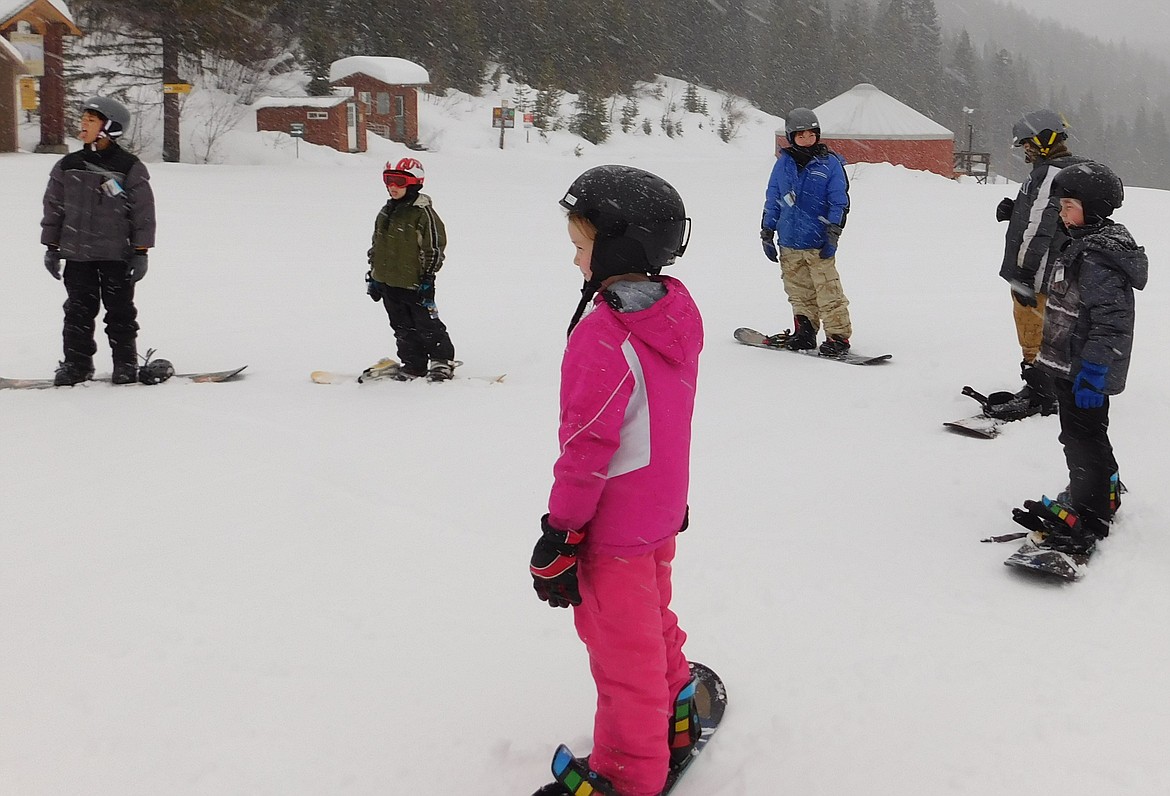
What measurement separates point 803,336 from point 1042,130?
270cm

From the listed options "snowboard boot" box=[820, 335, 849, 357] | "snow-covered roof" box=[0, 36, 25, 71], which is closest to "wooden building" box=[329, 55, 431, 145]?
"snow-covered roof" box=[0, 36, 25, 71]

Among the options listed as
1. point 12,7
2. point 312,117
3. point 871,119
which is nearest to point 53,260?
point 12,7

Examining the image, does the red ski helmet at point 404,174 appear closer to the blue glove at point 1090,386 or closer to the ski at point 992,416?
the ski at point 992,416

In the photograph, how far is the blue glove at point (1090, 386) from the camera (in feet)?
12.2

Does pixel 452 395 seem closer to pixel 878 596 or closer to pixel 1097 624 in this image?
pixel 878 596

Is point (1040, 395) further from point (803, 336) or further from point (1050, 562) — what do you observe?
point (1050, 562)

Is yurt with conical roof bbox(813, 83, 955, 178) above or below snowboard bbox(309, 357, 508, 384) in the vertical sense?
above

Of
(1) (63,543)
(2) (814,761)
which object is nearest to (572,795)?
(2) (814,761)

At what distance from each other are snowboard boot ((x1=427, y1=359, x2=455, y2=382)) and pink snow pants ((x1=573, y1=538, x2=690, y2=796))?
4.57 m

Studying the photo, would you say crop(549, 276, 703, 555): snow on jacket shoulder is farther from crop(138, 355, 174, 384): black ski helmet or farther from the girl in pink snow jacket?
crop(138, 355, 174, 384): black ski helmet

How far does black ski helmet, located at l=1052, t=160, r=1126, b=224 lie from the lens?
12.3 feet

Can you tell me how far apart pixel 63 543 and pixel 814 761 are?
10.5 feet

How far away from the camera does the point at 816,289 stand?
7613mm

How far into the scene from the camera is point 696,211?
18.3 metres
